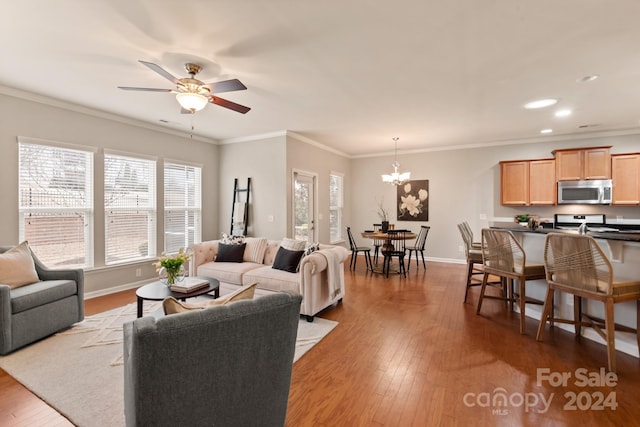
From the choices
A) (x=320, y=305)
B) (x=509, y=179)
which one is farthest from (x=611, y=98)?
(x=320, y=305)

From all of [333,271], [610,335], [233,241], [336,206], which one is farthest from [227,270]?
[336,206]

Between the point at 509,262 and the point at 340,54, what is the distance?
9.57 ft

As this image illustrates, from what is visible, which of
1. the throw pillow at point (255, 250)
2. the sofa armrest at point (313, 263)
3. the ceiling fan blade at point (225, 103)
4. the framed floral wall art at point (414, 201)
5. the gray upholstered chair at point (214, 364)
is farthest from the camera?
the framed floral wall art at point (414, 201)

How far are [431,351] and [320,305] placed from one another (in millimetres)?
1346

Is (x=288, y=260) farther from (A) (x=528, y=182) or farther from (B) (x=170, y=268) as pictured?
(A) (x=528, y=182)

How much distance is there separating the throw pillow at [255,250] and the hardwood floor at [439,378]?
139 centimetres

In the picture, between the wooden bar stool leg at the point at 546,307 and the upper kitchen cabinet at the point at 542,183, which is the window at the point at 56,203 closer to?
the wooden bar stool leg at the point at 546,307

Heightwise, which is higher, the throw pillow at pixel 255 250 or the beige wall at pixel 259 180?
the beige wall at pixel 259 180

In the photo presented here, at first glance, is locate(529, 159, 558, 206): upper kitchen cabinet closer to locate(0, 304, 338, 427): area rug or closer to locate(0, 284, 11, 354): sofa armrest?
locate(0, 304, 338, 427): area rug

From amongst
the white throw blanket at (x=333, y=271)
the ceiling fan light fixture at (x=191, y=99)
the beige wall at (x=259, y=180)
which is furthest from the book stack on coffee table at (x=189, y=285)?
the beige wall at (x=259, y=180)

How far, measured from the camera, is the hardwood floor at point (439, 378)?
1895 mm

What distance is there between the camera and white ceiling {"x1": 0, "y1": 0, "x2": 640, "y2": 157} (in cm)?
216

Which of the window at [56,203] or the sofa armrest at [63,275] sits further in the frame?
the window at [56,203]

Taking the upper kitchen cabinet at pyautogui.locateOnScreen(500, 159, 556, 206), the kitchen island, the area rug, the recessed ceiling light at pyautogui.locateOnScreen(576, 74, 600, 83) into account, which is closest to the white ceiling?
the recessed ceiling light at pyautogui.locateOnScreen(576, 74, 600, 83)
